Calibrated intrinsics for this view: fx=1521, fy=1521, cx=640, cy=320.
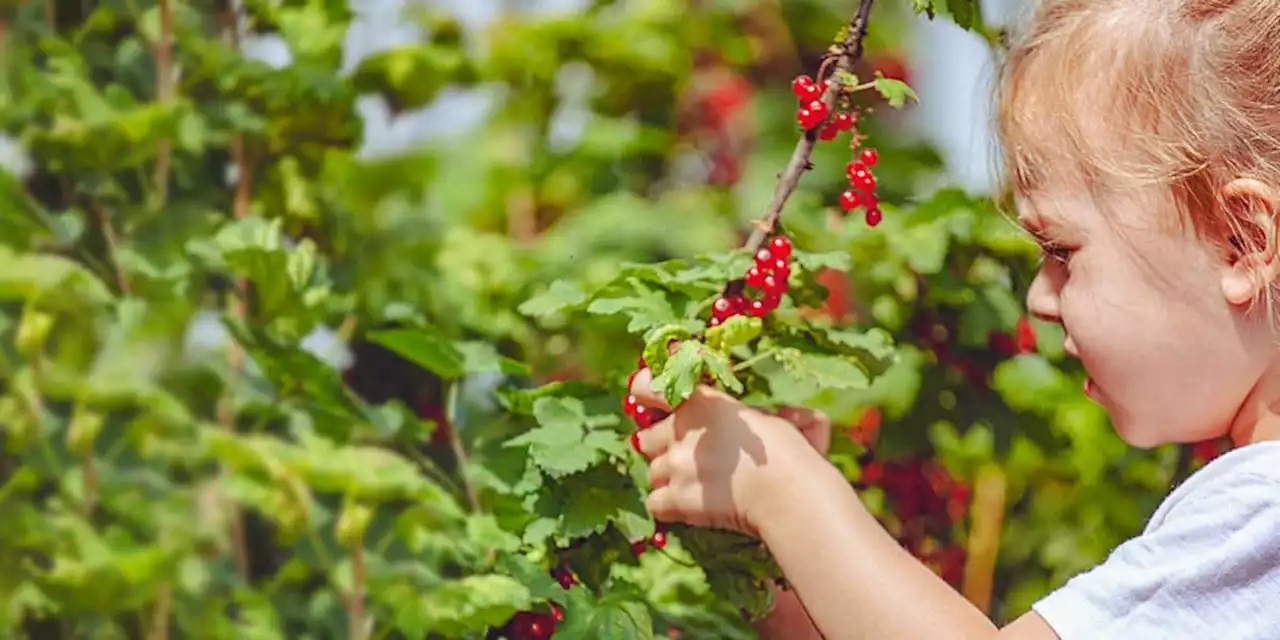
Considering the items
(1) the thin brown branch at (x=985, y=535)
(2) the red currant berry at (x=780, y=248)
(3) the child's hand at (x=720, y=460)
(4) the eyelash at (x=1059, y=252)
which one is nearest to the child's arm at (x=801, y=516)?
(3) the child's hand at (x=720, y=460)

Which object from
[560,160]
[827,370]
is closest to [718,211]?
[560,160]

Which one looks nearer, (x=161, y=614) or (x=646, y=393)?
(x=646, y=393)

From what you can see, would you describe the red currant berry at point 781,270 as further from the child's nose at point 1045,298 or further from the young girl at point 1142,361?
the child's nose at point 1045,298

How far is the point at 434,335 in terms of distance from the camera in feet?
3.98

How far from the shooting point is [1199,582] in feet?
2.97

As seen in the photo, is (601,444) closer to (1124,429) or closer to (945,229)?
(1124,429)

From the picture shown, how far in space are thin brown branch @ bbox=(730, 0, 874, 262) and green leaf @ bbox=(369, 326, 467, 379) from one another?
32 centimetres

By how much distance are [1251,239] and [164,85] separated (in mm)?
1110

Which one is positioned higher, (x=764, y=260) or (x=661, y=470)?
(x=764, y=260)

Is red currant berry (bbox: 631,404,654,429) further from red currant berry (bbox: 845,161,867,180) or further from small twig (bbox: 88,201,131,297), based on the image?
small twig (bbox: 88,201,131,297)

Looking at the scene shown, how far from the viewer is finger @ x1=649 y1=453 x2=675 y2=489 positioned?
102cm

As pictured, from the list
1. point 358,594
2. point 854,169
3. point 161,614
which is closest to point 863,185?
point 854,169

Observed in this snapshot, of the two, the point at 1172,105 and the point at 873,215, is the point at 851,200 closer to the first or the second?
the point at 873,215

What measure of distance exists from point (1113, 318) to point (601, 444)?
0.35 meters
